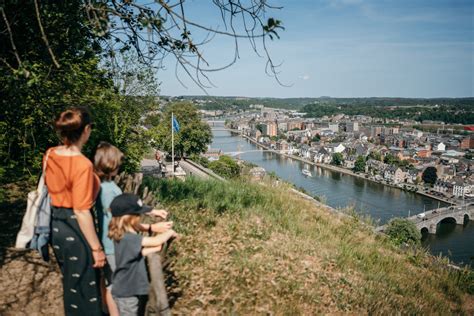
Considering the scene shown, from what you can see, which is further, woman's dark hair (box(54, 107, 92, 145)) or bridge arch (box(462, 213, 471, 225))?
bridge arch (box(462, 213, 471, 225))

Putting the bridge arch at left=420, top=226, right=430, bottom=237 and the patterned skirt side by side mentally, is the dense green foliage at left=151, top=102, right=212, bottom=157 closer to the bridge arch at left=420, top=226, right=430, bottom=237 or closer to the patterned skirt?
the bridge arch at left=420, top=226, right=430, bottom=237

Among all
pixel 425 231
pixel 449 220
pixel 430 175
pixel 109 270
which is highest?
pixel 109 270

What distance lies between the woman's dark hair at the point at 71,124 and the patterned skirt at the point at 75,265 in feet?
1.24

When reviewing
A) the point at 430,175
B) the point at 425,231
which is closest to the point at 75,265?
the point at 425,231

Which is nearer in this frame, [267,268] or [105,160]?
[105,160]

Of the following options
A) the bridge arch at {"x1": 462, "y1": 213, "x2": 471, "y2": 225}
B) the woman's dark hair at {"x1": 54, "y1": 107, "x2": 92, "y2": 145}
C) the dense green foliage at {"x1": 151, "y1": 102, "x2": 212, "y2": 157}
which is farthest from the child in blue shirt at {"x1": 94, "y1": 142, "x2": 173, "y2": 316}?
the bridge arch at {"x1": 462, "y1": 213, "x2": 471, "y2": 225}

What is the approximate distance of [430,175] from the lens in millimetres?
63625

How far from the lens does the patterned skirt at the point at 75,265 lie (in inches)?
73.4

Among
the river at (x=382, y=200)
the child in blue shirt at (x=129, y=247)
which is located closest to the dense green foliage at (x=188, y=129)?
the river at (x=382, y=200)

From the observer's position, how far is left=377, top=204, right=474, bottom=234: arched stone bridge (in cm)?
3906

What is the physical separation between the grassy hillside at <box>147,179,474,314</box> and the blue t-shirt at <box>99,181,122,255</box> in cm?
94

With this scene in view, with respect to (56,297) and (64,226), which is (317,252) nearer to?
(56,297)

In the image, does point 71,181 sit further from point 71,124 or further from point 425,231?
point 425,231

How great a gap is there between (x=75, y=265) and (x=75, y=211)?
0.33m
